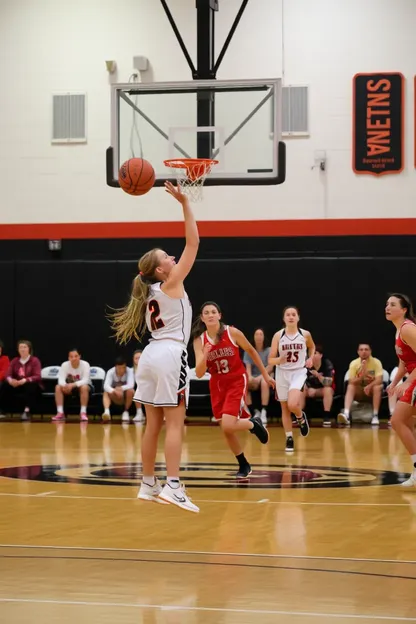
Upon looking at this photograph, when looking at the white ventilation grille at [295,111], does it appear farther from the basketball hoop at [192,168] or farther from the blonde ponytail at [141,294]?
the blonde ponytail at [141,294]

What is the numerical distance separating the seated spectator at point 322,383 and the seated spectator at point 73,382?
3.74 metres

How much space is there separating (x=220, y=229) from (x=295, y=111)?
98.6 inches

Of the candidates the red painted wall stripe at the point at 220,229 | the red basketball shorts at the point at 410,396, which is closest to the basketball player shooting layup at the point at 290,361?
the red basketball shorts at the point at 410,396

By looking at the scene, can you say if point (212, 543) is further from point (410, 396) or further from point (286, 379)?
point (286, 379)

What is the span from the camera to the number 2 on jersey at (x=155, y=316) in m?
6.86

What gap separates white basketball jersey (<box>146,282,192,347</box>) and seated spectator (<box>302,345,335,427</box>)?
10.4 metres

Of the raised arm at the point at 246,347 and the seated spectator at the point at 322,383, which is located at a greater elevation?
the raised arm at the point at 246,347

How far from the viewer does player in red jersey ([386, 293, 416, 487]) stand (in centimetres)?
895

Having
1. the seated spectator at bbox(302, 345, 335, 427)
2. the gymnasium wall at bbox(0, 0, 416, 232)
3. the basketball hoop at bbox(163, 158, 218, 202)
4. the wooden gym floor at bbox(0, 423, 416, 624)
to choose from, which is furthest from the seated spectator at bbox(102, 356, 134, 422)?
the basketball hoop at bbox(163, 158, 218, 202)

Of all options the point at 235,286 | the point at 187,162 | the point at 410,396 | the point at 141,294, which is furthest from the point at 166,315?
the point at 235,286

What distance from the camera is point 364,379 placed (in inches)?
676

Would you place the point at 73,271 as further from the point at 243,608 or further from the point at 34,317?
the point at 243,608

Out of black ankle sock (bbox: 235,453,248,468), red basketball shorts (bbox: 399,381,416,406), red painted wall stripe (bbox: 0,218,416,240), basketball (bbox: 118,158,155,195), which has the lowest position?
A: black ankle sock (bbox: 235,453,248,468)

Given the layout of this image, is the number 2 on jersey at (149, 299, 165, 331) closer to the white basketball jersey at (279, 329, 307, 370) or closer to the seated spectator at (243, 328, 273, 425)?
the white basketball jersey at (279, 329, 307, 370)
